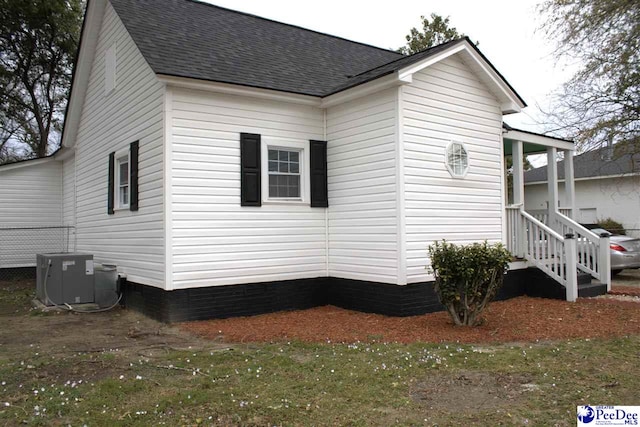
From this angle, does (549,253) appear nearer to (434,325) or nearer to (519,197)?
(519,197)

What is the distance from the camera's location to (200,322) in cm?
783

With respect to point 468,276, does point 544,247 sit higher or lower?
higher

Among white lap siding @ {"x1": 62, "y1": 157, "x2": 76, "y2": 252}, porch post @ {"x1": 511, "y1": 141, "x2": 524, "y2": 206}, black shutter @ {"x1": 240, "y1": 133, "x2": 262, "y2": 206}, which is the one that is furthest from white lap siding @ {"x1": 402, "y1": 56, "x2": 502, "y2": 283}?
white lap siding @ {"x1": 62, "y1": 157, "x2": 76, "y2": 252}

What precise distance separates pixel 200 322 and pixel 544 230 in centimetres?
665

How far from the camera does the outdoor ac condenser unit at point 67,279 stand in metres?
9.45

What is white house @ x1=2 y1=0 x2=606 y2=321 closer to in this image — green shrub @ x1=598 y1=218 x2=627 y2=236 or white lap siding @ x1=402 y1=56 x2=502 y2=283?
white lap siding @ x1=402 y1=56 x2=502 y2=283

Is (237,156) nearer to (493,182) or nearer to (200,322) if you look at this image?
(200,322)

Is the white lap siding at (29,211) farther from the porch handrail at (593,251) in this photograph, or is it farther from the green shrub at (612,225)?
the green shrub at (612,225)

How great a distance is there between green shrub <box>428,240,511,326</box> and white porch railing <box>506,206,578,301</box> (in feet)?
10.3

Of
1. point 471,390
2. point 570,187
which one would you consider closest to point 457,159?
point 570,187

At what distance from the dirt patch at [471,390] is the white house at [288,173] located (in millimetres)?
3073

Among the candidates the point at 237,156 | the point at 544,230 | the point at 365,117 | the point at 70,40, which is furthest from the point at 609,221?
the point at 70,40

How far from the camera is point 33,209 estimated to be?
49.2ft

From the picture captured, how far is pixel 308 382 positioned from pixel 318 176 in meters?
5.06
